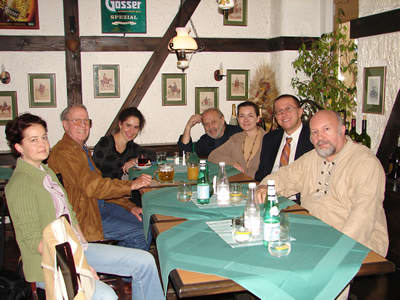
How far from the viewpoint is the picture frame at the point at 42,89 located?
15.8 ft

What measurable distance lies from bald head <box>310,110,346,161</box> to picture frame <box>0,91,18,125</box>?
3.64 meters

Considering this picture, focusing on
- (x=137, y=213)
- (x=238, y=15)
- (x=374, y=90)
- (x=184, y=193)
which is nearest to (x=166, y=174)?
(x=137, y=213)

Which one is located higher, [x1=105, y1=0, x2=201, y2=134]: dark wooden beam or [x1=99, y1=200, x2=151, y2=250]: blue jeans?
[x1=105, y1=0, x2=201, y2=134]: dark wooden beam

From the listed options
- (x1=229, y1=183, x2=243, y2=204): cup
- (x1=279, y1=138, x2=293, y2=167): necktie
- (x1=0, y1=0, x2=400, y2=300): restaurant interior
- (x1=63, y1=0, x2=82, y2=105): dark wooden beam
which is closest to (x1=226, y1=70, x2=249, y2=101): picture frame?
(x1=0, y1=0, x2=400, y2=300): restaurant interior

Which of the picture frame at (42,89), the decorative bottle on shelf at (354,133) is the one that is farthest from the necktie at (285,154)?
the picture frame at (42,89)

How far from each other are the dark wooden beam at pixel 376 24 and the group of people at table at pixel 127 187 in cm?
76

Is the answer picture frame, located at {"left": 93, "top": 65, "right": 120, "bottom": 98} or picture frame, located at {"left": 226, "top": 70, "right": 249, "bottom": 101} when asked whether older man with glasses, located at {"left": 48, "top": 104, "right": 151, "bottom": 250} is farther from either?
picture frame, located at {"left": 226, "top": 70, "right": 249, "bottom": 101}

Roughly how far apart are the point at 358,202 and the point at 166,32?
11.7 ft

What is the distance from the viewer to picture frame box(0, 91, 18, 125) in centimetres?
472

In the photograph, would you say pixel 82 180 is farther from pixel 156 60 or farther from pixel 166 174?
pixel 156 60

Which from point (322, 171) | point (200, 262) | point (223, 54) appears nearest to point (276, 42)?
point (223, 54)

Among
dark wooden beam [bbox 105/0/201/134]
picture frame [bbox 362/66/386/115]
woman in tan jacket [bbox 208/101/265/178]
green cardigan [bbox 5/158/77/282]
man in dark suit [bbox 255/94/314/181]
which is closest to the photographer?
green cardigan [bbox 5/158/77/282]

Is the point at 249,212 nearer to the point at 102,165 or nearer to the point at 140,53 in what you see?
the point at 102,165

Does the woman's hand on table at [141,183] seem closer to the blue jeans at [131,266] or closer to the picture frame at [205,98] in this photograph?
the blue jeans at [131,266]
